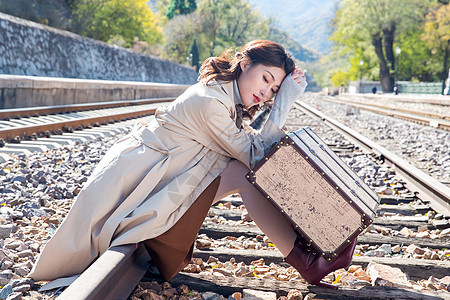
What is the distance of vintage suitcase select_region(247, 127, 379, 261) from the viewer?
2127 mm

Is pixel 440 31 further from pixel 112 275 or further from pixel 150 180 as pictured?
pixel 112 275

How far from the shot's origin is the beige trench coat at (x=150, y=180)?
2.06 m

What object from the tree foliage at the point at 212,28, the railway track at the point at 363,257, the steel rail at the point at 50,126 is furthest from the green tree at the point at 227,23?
the railway track at the point at 363,257

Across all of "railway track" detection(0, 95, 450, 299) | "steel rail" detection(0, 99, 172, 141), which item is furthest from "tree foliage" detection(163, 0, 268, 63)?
"railway track" detection(0, 95, 450, 299)

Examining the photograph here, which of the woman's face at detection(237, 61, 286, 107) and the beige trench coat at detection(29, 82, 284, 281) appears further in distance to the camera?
the woman's face at detection(237, 61, 286, 107)

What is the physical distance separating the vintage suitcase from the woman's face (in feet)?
1.33

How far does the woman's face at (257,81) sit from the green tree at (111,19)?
28.3 m

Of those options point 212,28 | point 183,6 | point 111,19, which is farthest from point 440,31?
point 183,6

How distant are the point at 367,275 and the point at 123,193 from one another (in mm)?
1386

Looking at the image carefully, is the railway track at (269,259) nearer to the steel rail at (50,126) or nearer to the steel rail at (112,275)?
the steel rail at (112,275)

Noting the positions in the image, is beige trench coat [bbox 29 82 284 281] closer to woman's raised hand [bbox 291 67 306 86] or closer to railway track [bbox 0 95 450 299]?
railway track [bbox 0 95 450 299]

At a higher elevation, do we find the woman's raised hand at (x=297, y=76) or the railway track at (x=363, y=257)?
the woman's raised hand at (x=297, y=76)

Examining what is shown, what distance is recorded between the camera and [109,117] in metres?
9.59

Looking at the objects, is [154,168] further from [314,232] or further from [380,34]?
[380,34]
